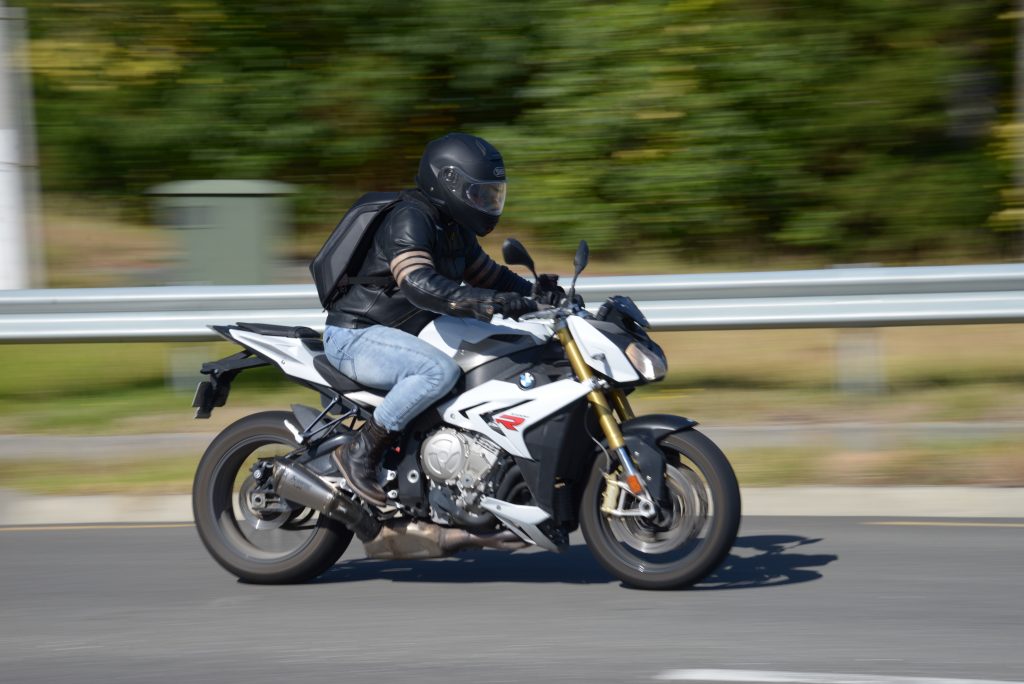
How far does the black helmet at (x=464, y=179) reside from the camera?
240 inches

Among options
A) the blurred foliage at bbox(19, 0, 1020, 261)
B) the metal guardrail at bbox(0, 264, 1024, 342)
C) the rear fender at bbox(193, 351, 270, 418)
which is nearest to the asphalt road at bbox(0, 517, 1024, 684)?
the rear fender at bbox(193, 351, 270, 418)

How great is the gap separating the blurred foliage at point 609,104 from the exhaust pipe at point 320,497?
7831 mm

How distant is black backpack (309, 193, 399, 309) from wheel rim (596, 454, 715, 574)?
53.6 inches

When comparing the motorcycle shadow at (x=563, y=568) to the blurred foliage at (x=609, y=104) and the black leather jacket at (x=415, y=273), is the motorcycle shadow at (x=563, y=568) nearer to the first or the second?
Result: the black leather jacket at (x=415, y=273)

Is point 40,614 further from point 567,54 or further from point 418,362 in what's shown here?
point 567,54

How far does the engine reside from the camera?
6.02m

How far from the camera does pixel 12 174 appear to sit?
1130 centimetres

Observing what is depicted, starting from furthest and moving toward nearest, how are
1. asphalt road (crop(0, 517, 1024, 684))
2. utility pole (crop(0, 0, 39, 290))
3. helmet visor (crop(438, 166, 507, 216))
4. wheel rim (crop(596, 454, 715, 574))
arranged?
utility pole (crop(0, 0, 39, 290))
helmet visor (crop(438, 166, 507, 216))
wheel rim (crop(596, 454, 715, 574))
asphalt road (crop(0, 517, 1024, 684))

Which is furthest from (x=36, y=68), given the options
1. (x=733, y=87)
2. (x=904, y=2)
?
(x=904, y=2)

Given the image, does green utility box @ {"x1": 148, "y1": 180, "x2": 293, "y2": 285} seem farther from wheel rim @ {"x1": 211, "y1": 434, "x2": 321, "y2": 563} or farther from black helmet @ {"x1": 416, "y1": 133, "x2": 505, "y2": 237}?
black helmet @ {"x1": 416, "y1": 133, "x2": 505, "y2": 237}

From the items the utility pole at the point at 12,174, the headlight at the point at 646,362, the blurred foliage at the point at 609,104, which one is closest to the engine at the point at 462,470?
the headlight at the point at 646,362

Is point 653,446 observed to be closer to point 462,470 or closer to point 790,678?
point 462,470

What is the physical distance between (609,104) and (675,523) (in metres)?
8.29

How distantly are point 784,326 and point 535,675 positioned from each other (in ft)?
17.1
